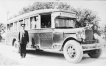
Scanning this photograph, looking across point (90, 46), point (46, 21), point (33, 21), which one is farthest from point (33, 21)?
point (90, 46)

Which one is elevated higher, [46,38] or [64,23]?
[64,23]

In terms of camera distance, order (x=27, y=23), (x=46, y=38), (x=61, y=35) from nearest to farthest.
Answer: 1. (x=61, y=35)
2. (x=46, y=38)
3. (x=27, y=23)

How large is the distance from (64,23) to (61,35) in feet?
2.13

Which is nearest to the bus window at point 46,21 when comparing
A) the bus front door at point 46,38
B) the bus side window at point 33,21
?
the bus front door at point 46,38

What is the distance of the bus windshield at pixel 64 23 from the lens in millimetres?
4814

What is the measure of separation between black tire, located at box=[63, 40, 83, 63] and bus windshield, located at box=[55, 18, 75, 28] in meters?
0.80

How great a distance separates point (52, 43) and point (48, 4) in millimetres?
5658

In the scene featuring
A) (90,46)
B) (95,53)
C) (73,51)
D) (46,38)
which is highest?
(46,38)

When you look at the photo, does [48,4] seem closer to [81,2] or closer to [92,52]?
[81,2]

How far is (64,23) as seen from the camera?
501cm

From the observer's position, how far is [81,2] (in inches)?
201

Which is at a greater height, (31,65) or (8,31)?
(8,31)

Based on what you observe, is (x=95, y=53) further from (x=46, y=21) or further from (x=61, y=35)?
(x=46, y=21)

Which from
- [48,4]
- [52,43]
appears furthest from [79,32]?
[48,4]
